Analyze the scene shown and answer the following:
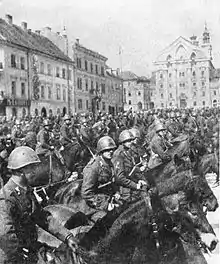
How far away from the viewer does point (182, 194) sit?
21.7 ft

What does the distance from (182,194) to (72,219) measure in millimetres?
1714

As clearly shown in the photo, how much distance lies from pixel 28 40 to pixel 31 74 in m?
3.70

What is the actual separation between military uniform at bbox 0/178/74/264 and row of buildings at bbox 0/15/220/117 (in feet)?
86.4

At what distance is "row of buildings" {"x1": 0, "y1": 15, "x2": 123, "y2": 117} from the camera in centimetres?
3959

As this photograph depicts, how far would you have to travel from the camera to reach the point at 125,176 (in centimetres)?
734

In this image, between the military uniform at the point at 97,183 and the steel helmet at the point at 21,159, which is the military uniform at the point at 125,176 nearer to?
the military uniform at the point at 97,183

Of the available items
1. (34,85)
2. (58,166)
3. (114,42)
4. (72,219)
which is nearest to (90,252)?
(72,219)

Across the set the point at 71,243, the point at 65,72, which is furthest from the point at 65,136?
the point at 65,72

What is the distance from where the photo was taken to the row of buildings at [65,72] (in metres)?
39.4

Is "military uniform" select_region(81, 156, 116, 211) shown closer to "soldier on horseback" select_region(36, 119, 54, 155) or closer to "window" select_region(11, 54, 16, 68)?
"soldier on horseback" select_region(36, 119, 54, 155)

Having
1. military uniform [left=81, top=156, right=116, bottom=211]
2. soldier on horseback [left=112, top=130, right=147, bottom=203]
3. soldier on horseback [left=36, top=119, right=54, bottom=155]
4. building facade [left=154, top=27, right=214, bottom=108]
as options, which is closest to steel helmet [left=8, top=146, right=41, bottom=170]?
military uniform [left=81, top=156, right=116, bottom=211]

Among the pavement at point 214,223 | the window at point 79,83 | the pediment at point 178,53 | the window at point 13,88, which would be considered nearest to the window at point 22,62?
the window at point 13,88

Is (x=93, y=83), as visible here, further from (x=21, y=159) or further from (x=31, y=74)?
(x=21, y=159)

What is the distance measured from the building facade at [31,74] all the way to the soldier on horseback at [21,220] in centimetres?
3407
